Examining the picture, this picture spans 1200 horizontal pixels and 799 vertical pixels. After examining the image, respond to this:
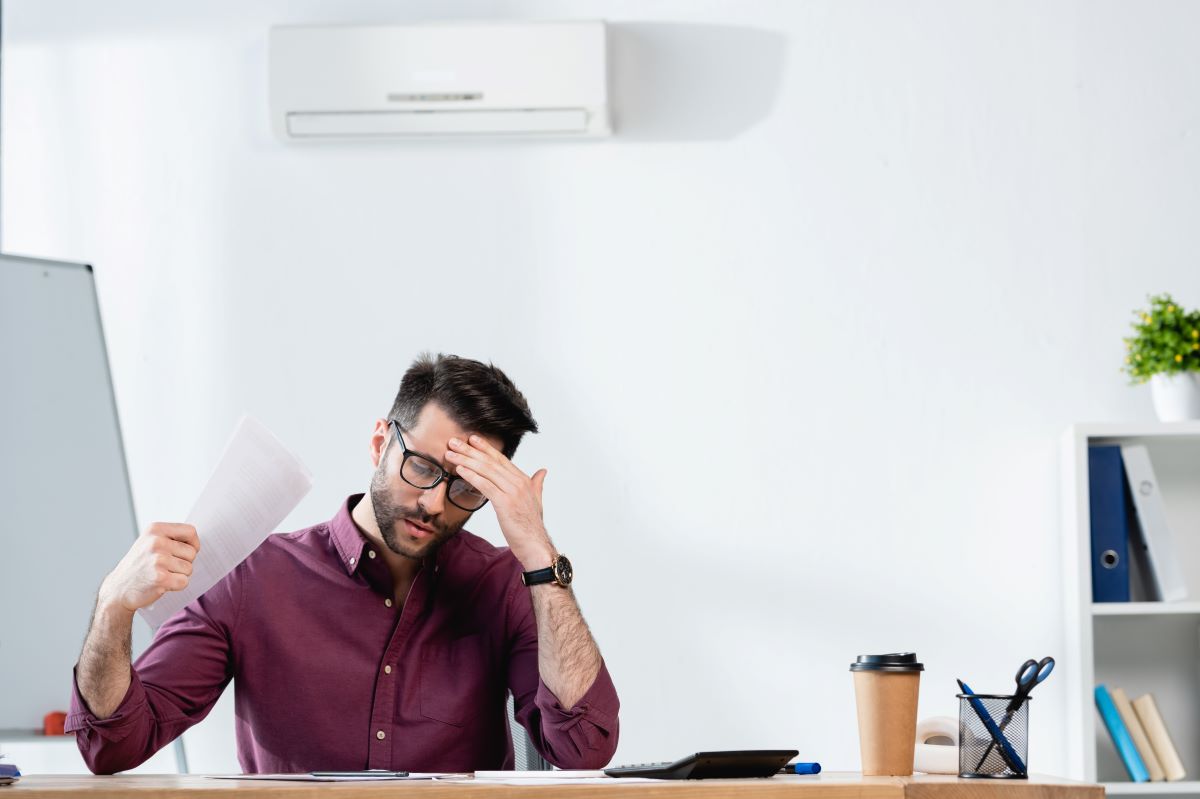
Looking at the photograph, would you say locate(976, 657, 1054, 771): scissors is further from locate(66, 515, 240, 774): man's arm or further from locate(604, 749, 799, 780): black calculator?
locate(66, 515, 240, 774): man's arm

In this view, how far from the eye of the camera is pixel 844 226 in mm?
2738

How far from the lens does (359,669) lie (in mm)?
1693

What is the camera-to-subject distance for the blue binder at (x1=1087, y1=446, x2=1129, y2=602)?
246 cm

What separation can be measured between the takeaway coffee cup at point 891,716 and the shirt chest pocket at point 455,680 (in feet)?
1.94

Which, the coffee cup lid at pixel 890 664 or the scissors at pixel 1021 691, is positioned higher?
the coffee cup lid at pixel 890 664

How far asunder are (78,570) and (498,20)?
1.45m

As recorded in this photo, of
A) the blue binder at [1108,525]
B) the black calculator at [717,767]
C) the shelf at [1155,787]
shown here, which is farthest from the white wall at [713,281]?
the black calculator at [717,767]

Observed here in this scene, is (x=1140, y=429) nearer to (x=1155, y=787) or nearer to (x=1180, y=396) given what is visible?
(x=1180, y=396)

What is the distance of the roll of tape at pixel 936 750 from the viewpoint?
4.53 feet

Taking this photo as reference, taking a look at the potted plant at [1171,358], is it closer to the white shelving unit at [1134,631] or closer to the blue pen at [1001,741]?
the white shelving unit at [1134,631]

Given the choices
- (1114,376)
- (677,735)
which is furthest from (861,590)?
(1114,376)

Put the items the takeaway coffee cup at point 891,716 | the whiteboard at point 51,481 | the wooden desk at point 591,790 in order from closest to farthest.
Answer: the wooden desk at point 591,790 → the takeaway coffee cup at point 891,716 → the whiteboard at point 51,481

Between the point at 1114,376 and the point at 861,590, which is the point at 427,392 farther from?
the point at 1114,376

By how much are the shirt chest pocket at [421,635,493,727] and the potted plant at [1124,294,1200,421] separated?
155 centimetres
